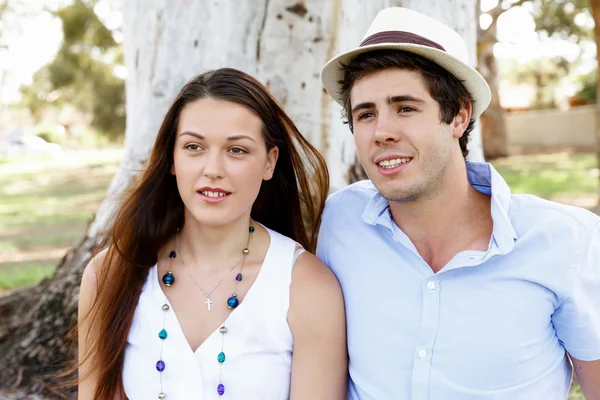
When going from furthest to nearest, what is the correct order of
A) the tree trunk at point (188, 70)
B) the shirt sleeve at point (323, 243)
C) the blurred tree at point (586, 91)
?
the blurred tree at point (586, 91) < the tree trunk at point (188, 70) < the shirt sleeve at point (323, 243)

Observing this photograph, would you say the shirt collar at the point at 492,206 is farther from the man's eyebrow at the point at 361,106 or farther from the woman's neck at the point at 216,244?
the woman's neck at the point at 216,244

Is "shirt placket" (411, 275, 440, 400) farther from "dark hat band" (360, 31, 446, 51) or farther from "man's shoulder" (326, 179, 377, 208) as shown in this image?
"dark hat band" (360, 31, 446, 51)

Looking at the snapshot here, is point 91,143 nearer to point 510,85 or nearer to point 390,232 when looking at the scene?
point 510,85

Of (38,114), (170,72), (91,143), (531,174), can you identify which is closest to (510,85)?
(91,143)

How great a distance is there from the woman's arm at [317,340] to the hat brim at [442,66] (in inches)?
32.7

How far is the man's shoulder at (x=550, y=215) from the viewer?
2.26 metres

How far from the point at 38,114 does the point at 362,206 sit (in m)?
31.6

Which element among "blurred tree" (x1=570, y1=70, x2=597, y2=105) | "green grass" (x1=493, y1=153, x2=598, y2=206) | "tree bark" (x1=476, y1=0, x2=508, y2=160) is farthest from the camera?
"blurred tree" (x1=570, y1=70, x2=597, y2=105)

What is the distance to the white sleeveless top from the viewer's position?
238 cm

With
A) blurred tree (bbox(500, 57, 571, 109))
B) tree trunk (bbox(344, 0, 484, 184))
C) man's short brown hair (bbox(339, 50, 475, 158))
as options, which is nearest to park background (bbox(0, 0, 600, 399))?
tree trunk (bbox(344, 0, 484, 184))

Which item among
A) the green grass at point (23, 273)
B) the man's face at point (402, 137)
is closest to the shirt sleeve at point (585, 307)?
the man's face at point (402, 137)

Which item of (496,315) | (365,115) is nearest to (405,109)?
(365,115)

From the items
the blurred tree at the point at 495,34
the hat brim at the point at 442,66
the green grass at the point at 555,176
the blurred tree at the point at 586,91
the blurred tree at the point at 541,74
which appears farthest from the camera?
the blurred tree at the point at 541,74

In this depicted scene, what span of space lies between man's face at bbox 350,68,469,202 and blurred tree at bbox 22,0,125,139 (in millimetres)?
16838
